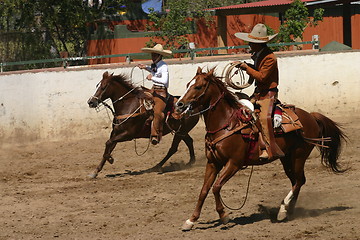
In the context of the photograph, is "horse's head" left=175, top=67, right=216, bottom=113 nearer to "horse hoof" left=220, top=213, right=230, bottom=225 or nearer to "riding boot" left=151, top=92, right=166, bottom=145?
"horse hoof" left=220, top=213, right=230, bottom=225

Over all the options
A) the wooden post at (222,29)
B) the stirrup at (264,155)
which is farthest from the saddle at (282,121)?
the wooden post at (222,29)

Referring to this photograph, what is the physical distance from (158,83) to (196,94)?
12.8 feet

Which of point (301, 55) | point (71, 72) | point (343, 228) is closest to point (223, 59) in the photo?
point (301, 55)

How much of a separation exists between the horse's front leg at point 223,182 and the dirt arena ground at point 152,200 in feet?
0.42

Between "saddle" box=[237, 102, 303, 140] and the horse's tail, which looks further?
the horse's tail

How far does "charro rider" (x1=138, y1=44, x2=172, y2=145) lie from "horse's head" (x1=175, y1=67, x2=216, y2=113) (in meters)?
3.68

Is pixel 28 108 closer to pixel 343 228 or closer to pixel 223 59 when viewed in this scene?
pixel 223 59

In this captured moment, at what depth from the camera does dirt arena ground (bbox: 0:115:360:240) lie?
739 cm

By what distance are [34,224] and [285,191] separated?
358 centimetres

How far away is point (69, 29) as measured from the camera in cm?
2100

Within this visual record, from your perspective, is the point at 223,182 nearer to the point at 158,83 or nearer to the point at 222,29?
the point at 158,83

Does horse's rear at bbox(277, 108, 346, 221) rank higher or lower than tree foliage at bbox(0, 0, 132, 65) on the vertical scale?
lower

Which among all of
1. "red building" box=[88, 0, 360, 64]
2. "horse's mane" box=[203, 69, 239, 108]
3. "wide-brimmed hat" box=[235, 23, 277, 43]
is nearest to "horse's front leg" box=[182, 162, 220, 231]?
"horse's mane" box=[203, 69, 239, 108]

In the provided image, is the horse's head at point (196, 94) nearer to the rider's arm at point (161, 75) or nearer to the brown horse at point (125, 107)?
the rider's arm at point (161, 75)
